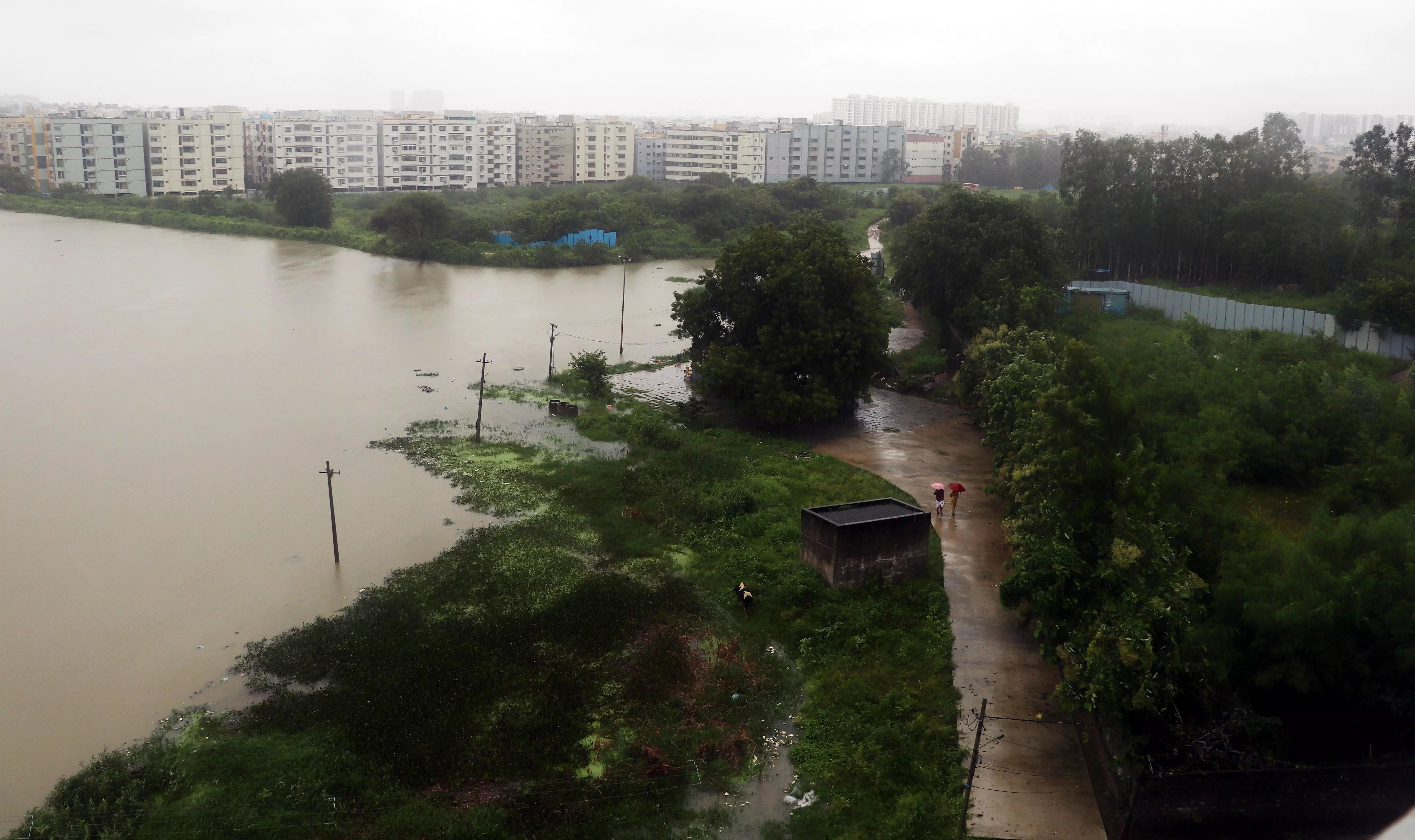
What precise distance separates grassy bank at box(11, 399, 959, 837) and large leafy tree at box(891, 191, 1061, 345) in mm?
5716

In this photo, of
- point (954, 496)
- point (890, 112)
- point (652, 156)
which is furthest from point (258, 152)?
point (890, 112)

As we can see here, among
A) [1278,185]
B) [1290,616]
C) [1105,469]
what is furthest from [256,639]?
[1278,185]

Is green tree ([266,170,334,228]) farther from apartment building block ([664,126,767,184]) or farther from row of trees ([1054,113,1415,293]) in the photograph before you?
row of trees ([1054,113,1415,293])

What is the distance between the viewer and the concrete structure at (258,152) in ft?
128

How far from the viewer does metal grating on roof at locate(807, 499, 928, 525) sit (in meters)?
7.60

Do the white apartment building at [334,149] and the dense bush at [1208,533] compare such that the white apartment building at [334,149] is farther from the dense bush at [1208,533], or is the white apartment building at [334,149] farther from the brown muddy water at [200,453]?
the dense bush at [1208,533]

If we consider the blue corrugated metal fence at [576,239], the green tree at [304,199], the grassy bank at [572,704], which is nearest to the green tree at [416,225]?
the blue corrugated metal fence at [576,239]

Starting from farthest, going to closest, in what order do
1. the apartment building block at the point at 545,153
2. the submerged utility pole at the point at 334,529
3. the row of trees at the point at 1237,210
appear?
the apartment building block at the point at 545,153
the row of trees at the point at 1237,210
the submerged utility pole at the point at 334,529

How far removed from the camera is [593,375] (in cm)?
1334

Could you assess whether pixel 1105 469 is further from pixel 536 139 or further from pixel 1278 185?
pixel 536 139

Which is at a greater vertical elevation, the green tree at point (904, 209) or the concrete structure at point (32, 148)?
the concrete structure at point (32, 148)

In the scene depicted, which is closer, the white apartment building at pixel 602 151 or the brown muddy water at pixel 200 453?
the brown muddy water at pixel 200 453

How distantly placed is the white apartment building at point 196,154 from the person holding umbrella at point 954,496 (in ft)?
102

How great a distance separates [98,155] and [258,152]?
6.66 m
